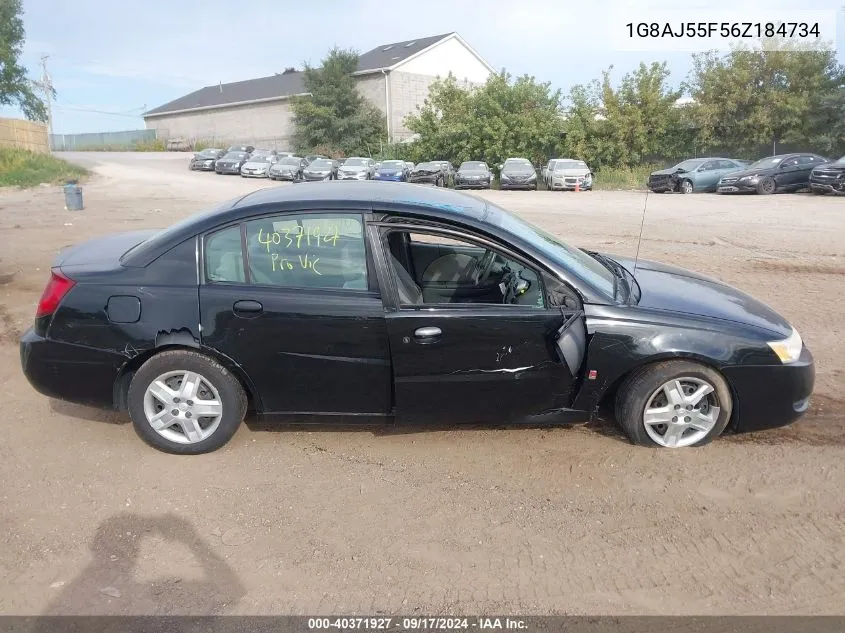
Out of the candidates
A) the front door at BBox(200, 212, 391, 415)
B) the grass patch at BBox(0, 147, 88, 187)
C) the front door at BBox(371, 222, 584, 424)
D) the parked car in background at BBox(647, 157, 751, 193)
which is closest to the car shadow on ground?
the front door at BBox(200, 212, 391, 415)

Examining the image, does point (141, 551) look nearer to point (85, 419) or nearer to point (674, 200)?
point (85, 419)

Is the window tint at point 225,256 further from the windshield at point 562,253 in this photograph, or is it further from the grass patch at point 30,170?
the grass patch at point 30,170

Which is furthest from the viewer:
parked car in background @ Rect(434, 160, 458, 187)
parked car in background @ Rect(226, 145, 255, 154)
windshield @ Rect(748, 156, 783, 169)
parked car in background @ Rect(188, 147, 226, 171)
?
parked car in background @ Rect(226, 145, 255, 154)

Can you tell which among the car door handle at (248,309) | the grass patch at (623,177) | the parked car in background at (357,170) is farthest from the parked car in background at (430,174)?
the car door handle at (248,309)

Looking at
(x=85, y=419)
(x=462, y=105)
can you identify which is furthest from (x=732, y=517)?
(x=462, y=105)

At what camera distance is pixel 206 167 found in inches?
1642

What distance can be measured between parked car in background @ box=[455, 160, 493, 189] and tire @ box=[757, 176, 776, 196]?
12.3 metres

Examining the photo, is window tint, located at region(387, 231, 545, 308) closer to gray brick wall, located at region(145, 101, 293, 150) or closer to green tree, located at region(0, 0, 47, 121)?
green tree, located at region(0, 0, 47, 121)

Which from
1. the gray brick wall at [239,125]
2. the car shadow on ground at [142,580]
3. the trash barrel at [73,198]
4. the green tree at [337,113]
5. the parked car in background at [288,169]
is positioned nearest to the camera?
the car shadow on ground at [142,580]

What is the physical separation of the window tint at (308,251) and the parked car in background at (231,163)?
3672 centimetres

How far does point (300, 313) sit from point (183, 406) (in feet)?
2.93

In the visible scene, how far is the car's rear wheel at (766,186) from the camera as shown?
75.5 feet

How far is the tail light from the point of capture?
3861mm

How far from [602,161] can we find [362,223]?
35.1 meters
